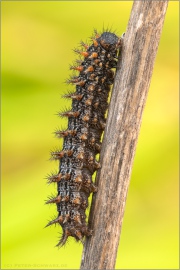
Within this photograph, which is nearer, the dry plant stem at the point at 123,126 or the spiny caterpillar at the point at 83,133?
the dry plant stem at the point at 123,126

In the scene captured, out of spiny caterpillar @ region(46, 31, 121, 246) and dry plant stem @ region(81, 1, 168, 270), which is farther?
spiny caterpillar @ region(46, 31, 121, 246)

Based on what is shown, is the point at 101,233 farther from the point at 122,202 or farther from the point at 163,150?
the point at 163,150

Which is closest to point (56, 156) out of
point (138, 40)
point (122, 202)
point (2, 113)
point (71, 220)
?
point (71, 220)

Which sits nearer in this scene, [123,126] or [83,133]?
[123,126]
